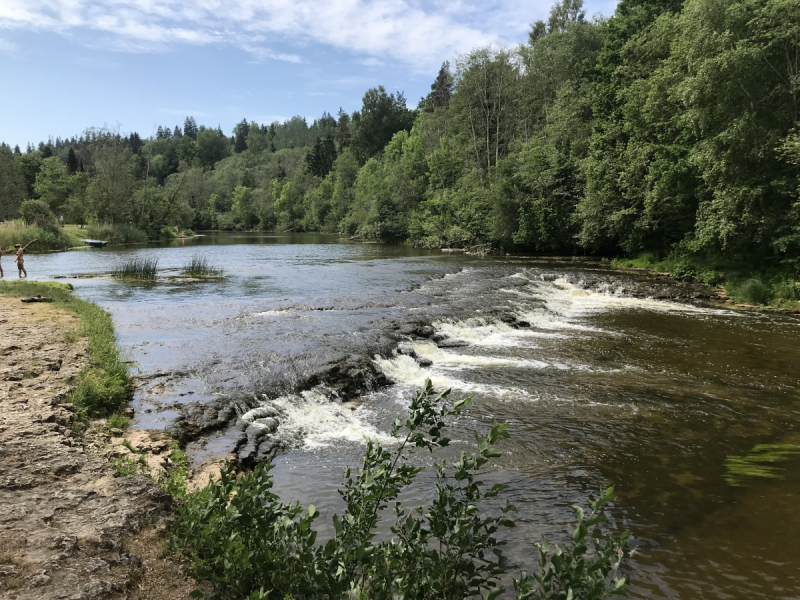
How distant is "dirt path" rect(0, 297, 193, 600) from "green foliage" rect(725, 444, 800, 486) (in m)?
6.76

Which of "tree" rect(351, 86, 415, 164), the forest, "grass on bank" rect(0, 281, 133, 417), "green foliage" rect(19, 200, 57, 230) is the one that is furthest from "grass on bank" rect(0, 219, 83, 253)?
"tree" rect(351, 86, 415, 164)

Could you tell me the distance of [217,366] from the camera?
10.9 metres

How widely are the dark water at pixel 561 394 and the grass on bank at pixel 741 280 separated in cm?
211

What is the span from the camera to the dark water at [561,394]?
18.2 ft

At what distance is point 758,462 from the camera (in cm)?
703

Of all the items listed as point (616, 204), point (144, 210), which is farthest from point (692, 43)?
point (144, 210)

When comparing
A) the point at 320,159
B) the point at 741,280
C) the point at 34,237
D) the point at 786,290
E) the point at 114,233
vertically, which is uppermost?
the point at 320,159

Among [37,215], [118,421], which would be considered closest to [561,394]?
[118,421]

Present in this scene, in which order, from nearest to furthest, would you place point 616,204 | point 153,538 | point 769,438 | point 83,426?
point 153,538
point 83,426
point 769,438
point 616,204

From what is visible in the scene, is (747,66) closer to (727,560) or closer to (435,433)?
(727,560)

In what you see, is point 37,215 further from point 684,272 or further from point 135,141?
point 135,141

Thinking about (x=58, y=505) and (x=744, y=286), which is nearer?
(x=58, y=505)

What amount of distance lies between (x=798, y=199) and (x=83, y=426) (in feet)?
70.5

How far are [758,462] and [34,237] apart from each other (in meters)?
49.2
